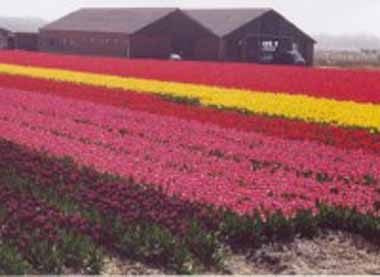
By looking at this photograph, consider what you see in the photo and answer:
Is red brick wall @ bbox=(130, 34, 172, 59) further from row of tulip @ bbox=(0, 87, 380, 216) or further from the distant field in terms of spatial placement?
row of tulip @ bbox=(0, 87, 380, 216)

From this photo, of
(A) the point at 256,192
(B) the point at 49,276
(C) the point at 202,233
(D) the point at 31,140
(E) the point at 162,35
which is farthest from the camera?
(E) the point at 162,35

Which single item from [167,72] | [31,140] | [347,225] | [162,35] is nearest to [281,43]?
[162,35]

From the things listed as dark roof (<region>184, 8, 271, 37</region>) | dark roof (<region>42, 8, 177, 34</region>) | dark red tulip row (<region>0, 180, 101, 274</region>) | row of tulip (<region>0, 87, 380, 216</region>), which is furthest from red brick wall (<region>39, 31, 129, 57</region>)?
dark red tulip row (<region>0, 180, 101, 274</region>)

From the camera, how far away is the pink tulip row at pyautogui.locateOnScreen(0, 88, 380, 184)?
14.9 m

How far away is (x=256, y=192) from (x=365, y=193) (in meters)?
1.69

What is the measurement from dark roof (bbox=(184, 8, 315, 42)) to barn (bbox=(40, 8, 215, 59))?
1.65m

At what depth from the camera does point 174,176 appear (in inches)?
516

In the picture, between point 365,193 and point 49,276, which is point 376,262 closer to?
point 365,193

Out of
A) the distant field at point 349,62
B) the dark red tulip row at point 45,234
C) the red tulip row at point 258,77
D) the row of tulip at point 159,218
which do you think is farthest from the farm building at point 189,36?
the dark red tulip row at point 45,234

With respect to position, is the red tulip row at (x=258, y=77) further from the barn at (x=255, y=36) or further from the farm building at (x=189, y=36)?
the barn at (x=255, y=36)

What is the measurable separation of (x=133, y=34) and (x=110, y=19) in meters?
8.00

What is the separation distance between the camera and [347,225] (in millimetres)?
11078

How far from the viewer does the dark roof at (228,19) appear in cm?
6750

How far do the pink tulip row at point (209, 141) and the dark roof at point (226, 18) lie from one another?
4541 centimetres
